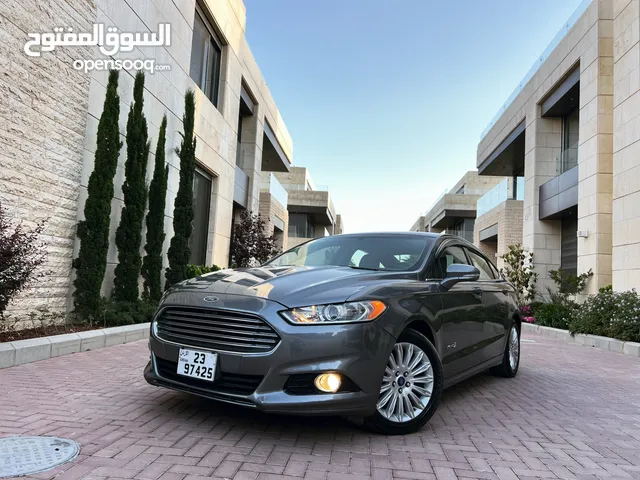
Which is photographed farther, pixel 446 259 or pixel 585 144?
pixel 585 144

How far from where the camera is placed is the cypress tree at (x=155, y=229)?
31.4 ft

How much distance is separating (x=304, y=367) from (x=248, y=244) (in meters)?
13.8

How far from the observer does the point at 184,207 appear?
Result: 35.2 ft

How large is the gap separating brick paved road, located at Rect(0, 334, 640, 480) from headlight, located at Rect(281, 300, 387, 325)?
2.69 ft

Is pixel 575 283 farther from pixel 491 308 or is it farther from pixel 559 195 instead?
pixel 491 308

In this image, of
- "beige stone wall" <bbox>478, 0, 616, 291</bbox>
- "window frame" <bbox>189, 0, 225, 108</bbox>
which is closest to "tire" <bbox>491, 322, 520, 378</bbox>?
"beige stone wall" <bbox>478, 0, 616, 291</bbox>

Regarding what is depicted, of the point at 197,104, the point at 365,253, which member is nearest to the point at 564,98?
the point at 197,104

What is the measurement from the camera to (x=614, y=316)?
9.71 m

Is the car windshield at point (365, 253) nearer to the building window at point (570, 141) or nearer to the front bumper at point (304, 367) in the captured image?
the front bumper at point (304, 367)

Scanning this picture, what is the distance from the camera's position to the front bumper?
289cm

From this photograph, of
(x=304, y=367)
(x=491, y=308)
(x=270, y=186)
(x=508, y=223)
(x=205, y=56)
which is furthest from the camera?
(x=270, y=186)

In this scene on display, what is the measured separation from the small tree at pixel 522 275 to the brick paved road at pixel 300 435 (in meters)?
12.9

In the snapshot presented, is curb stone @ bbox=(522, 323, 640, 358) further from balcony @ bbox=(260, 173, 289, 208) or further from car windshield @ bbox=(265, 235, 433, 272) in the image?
balcony @ bbox=(260, 173, 289, 208)

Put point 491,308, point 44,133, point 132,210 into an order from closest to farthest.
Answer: point 491,308 < point 44,133 < point 132,210
